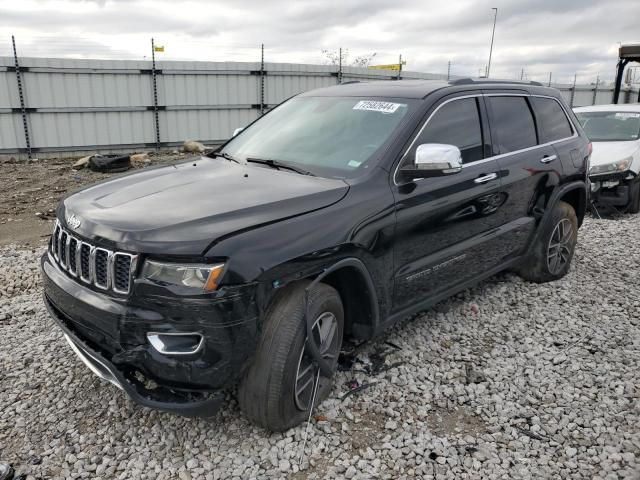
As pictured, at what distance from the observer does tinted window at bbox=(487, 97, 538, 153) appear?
13.7 feet

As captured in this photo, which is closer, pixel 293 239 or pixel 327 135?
pixel 293 239

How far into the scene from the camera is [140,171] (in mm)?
3639

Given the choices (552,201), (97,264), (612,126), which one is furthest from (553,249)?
(612,126)

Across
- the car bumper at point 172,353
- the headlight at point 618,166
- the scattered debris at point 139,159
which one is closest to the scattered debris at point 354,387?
the car bumper at point 172,353

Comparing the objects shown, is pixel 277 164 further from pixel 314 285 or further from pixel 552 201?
pixel 552 201

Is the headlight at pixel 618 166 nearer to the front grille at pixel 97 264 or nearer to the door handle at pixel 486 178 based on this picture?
the door handle at pixel 486 178

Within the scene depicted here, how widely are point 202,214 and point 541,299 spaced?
342 centimetres

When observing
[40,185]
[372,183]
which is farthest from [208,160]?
[40,185]

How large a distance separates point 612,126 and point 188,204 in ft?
28.4

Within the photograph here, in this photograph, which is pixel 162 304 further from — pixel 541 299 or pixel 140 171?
pixel 541 299

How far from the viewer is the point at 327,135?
3.62 m

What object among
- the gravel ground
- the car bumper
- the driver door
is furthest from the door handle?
the car bumper

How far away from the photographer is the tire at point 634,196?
8.05m

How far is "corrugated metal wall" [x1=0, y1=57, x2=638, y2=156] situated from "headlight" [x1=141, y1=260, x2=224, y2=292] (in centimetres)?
1236
